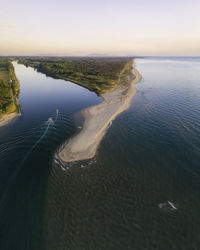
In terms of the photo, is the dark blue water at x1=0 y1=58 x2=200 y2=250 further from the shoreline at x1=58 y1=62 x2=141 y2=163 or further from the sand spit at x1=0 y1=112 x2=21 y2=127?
the sand spit at x1=0 y1=112 x2=21 y2=127

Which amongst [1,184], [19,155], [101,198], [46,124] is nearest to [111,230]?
[101,198]

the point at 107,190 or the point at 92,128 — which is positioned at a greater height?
the point at 92,128

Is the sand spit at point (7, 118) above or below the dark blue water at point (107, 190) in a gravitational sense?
above

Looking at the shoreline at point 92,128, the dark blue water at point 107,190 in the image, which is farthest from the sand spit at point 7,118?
the shoreline at point 92,128

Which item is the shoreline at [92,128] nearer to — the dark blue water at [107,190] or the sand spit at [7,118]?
the dark blue water at [107,190]

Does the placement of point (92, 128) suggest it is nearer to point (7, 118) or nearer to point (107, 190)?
point (107, 190)

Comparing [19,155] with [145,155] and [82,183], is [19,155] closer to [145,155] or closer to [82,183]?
[82,183]

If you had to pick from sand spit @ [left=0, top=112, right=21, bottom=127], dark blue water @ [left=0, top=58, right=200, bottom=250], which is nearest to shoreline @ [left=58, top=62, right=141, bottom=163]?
dark blue water @ [left=0, top=58, right=200, bottom=250]

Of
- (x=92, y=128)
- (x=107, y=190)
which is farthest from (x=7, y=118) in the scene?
(x=107, y=190)
